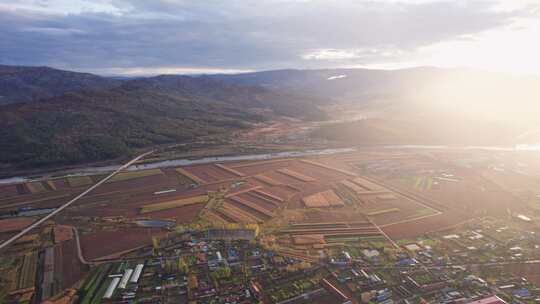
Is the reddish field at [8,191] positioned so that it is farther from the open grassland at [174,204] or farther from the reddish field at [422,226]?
the reddish field at [422,226]

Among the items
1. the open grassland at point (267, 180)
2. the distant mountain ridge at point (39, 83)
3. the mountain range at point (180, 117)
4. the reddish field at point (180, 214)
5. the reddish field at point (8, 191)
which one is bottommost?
the reddish field at point (180, 214)

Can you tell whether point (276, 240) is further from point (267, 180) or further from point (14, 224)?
point (14, 224)

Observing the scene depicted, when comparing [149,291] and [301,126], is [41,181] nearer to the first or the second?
[149,291]

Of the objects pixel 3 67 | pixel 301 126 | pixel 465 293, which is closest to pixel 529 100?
pixel 301 126

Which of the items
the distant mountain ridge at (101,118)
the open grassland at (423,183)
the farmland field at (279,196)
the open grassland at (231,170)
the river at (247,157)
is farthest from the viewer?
the distant mountain ridge at (101,118)

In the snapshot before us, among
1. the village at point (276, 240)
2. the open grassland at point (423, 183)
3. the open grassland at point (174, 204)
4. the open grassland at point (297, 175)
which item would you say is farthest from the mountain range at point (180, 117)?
the open grassland at point (297, 175)

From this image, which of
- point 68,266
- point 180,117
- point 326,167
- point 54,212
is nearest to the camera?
point 68,266

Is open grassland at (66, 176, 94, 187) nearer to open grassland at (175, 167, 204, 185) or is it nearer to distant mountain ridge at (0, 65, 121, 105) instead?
open grassland at (175, 167, 204, 185)

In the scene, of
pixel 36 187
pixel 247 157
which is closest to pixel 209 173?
pixel 247 157
